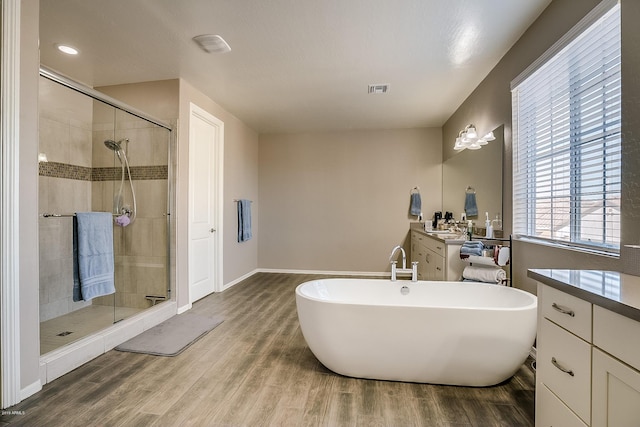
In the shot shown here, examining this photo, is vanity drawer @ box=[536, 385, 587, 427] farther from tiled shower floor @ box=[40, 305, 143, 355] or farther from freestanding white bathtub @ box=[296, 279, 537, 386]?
tiled shower floor @ box=[40, 305, 143, 355]

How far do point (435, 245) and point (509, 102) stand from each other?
1.54 m

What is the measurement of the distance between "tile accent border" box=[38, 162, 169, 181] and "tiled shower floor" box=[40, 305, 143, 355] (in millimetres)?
1266

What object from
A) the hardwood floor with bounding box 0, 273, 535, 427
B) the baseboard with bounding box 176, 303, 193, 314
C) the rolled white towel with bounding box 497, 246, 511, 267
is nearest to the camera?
the hardwood floor with bounding box 0, 273, 535, 427

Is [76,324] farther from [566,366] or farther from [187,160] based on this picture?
[566,366]

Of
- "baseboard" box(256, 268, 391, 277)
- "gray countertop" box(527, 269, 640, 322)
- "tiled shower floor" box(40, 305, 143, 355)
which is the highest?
"gray countertop" box(527, 269, 640, 322)

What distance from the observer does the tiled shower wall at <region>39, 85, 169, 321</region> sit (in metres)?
2.65

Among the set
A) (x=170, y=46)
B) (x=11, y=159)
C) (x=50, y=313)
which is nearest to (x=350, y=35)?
(x=170, y=46)

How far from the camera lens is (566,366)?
1116 mm

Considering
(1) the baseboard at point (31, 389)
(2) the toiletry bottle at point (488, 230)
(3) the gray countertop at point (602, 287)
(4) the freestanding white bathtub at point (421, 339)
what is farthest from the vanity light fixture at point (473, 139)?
(1) the baseboard at point (31, 389)

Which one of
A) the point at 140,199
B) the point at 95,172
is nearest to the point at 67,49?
the point at 95,172

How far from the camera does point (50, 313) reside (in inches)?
97.2

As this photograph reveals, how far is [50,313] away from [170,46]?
8.02 feet

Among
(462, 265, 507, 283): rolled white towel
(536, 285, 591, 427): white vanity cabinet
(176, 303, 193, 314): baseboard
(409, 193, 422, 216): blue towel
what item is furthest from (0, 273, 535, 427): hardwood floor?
(409, 193, 422, 216): blue towel

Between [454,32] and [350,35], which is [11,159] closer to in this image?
[350,35]
